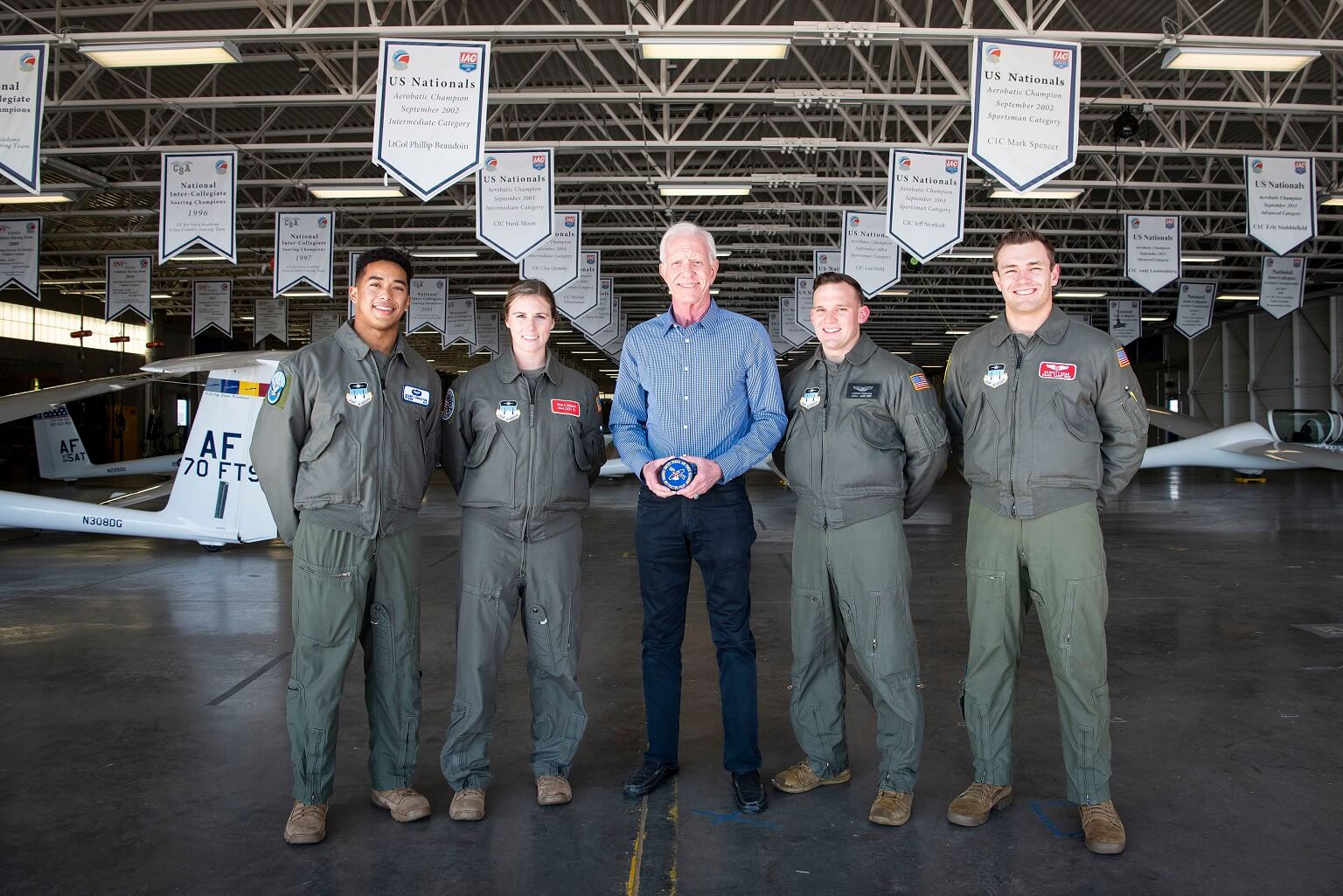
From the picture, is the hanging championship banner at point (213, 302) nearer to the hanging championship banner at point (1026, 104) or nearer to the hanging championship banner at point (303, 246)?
the hanging championship banner at point (303, 246)

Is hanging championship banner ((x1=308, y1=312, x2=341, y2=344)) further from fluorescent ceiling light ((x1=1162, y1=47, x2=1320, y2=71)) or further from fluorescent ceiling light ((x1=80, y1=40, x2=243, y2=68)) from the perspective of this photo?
fluorescent ceiling light ((x1=1162, y1=47, x2=1320, y2=71))

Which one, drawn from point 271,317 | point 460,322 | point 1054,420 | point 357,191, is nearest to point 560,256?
point 357,191

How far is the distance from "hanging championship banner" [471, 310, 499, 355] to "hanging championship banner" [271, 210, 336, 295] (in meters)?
13.2

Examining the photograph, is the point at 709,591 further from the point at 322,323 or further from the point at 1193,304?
the point at 322,323

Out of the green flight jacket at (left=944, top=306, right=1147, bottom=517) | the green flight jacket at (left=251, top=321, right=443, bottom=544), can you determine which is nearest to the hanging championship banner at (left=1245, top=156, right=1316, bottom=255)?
the green flight jacket at (left=944, top=306, right=1147, bottom=517)

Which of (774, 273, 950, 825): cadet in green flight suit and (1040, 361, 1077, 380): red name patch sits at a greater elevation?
(1040, 361, 1077, 380): red name patch

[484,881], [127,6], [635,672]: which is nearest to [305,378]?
[484,881]

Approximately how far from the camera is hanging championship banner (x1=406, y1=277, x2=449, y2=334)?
21.8m

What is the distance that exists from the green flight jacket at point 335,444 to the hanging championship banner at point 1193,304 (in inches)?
933

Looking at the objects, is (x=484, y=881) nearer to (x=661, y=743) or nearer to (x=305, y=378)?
(x=661, y=743)

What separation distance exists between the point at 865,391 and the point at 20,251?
18.0 m

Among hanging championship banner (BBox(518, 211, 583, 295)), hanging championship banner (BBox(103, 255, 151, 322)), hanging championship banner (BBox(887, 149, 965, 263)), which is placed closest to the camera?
hanging championship banner (BBox(887, 149, 965, 263))

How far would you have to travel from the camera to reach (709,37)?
8984mm

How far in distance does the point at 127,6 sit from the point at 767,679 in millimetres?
10677
